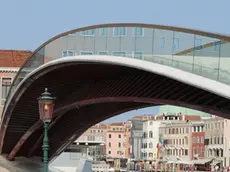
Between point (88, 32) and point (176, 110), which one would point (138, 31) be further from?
point (176, 110)

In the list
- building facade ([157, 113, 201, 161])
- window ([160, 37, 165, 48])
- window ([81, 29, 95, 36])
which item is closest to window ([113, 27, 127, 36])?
window ([81, 29, 95, 36])

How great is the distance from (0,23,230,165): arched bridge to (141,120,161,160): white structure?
88.8 meters

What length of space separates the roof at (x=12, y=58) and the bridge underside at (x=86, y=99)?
8132mm

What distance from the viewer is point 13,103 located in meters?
40.7

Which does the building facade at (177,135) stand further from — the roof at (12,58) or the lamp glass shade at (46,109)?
the lamp glass shade at (46,109)

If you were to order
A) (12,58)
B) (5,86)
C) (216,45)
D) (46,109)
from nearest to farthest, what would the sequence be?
(46,109) → (216,45) → (5,86) → (12,58)

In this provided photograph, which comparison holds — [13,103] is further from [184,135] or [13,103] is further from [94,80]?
[184,135]

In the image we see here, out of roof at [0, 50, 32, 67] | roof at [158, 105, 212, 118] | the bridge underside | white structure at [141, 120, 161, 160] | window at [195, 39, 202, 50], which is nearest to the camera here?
window at [195, 39, 202, 50]

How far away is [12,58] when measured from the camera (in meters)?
60.3

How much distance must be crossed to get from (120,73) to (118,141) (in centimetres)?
13930

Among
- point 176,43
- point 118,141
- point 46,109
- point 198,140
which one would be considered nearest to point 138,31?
point 176,43

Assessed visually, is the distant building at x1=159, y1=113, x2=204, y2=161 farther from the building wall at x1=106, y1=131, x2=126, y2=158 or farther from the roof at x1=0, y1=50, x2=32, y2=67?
the roof at x1=0, y1=50, x2=32, y2=67

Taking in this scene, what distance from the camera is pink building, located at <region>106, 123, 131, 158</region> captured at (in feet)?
546

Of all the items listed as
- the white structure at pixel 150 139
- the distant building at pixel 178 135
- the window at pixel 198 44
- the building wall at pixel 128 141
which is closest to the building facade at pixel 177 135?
the distant building at pixel 178 135
